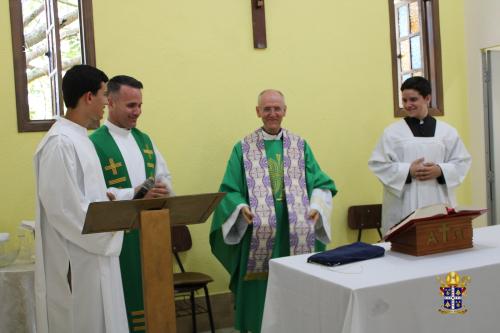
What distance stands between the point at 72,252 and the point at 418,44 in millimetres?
4446

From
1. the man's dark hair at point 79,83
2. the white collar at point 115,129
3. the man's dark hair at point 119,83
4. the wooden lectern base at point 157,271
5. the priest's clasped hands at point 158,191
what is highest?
the man's dark hair at point 119,83

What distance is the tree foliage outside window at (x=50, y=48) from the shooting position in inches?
179

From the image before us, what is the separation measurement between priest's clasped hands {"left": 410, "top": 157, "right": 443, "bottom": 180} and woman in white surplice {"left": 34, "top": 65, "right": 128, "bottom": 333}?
2.61 metres

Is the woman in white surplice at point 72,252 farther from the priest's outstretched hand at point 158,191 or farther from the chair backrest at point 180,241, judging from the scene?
the chair backrest at point 180,241

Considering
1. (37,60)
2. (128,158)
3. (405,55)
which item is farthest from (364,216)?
(37,60)

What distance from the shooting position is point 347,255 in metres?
2.66

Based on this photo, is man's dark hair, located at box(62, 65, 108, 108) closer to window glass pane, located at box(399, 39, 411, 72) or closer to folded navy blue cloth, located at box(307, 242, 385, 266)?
folded navy blue cloth, located at box(307, 242, 385, 266)

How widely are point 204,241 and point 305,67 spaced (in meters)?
1.81

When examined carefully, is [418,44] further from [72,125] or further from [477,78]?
[72,125]

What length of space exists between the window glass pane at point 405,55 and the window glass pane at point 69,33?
3.33 metres

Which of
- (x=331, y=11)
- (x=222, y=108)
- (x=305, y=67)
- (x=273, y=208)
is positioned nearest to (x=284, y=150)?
(x=273, y=208)

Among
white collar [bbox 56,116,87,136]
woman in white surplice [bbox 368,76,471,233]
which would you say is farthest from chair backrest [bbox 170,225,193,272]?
white collar [bbox 56,116,87,136]

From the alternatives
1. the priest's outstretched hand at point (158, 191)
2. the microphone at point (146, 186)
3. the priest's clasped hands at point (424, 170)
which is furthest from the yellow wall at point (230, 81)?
the priest's outstretched hand at point (158, 191)

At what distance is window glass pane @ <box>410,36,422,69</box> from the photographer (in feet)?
20.2
